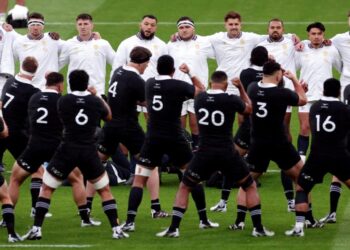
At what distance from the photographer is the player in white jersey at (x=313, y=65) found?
25.6 m

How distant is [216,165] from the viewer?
20.5 metres

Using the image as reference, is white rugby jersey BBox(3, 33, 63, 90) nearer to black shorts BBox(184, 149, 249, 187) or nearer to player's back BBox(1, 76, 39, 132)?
player's back BBox(1, 76, 39, 132)

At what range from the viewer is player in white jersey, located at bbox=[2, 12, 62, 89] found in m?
25.7

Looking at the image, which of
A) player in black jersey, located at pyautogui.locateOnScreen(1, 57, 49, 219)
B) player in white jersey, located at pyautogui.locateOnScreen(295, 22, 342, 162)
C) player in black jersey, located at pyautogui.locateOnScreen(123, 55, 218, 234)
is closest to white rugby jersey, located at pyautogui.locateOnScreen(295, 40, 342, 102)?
player in white jersey, located at pyautogui.locateOnScreen(295, 22, 342, 162)

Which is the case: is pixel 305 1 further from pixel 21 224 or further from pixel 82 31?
pixel 21 224

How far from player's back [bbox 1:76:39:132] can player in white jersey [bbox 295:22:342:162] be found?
5.99 meters

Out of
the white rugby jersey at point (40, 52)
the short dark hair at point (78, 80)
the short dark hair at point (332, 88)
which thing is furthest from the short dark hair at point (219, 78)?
the white rugby jersey at point (40, 52)

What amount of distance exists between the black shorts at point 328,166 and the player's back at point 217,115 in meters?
1.31

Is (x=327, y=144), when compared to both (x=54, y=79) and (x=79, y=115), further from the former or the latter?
(x=54, y=79)

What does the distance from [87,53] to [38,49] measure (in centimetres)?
94

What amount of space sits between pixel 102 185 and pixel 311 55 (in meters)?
6.68

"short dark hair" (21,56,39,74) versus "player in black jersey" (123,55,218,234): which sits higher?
"short dark hair" (21,56,39,74)

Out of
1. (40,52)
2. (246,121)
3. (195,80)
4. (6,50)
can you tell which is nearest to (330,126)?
(195,80)

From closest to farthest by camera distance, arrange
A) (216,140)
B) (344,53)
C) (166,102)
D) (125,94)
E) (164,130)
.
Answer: (216,140)
(166,102)
(164,130)
(125,94)
(344,53)
